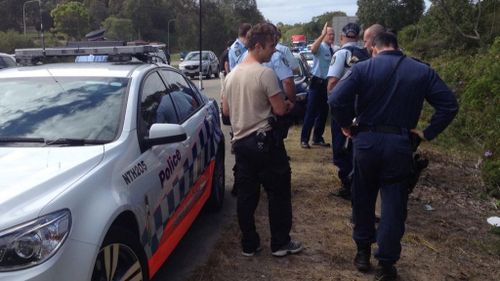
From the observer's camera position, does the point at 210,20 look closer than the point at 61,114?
No

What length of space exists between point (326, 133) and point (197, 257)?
613 centimetres

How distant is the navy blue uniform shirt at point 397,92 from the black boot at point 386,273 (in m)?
0.95

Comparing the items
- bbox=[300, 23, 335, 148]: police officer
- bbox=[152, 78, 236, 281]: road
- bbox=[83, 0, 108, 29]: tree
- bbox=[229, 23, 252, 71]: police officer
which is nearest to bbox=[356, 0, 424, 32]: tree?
bbox=[300, 23, 335, 148]: police officer

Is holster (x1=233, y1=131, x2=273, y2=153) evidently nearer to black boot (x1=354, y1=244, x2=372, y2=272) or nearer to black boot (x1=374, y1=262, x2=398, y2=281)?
black boot (x1=354, y1=244, x2=372, y2=272)

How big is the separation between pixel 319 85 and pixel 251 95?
4.27 m

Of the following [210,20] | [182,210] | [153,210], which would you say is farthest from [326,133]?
[210,20]

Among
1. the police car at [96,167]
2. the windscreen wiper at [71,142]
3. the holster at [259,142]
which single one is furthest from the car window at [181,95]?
the windscreen wiper at [71,142]

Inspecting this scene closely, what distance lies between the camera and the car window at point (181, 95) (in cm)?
466

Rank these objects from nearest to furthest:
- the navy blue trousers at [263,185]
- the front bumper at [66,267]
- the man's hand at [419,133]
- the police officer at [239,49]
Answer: the front bumper at [66,267], the man's hand at [419,133], the navy blue trousers at [263,185], the police officer at [239,49]

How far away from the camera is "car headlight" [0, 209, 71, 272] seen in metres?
2.36

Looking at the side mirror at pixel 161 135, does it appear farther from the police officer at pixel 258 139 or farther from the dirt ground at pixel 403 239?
the dirt ground at pixel 403 239

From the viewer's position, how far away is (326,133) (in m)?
10.3

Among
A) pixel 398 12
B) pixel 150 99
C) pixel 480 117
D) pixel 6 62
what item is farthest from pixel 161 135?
pixel 398 12

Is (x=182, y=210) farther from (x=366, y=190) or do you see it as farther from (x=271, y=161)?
(x=366, y=190)
